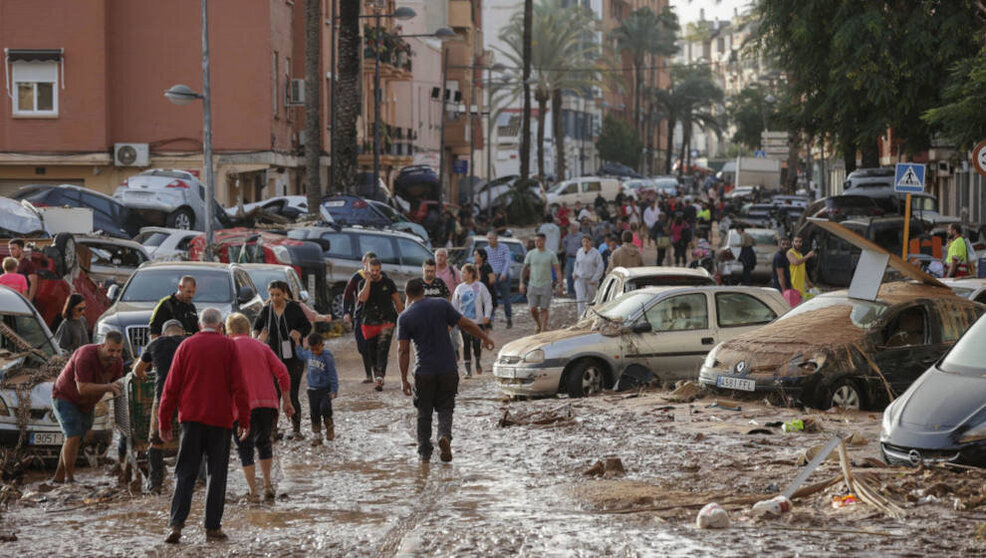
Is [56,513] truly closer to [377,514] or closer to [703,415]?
[377,514]

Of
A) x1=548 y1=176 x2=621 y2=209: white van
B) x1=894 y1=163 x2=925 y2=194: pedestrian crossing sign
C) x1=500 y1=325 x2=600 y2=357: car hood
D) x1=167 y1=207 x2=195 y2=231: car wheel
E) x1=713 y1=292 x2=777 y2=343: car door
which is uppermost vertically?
x1=894 y1=163 x2=925 y2=194: pedestrian crossing sign

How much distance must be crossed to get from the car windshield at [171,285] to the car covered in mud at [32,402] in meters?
4.88

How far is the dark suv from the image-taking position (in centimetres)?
3434

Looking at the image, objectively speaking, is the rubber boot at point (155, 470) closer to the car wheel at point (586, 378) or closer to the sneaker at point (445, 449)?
the sneaker at point (445, 449)

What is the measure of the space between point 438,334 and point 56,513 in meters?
3.62

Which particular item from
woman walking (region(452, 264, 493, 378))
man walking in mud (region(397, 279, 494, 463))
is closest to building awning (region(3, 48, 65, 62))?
woman walking (region(452, 264, 493, 378))

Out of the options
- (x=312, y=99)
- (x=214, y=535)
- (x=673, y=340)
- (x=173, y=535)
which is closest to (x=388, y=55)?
(x=312, y=99)

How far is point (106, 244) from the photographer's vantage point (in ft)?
88.7

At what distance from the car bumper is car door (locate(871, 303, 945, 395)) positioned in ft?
12.8

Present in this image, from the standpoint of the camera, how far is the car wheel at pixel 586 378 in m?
18.1

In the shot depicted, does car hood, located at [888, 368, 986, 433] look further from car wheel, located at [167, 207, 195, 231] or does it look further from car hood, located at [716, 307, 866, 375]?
car wheel, located at [167, 207, 195, 231]

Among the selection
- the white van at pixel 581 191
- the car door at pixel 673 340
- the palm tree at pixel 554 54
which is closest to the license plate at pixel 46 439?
the car door at pixel 673 340

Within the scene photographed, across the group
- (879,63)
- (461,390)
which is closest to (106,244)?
(461,390)

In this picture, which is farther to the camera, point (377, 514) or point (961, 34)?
point (961, 34)
